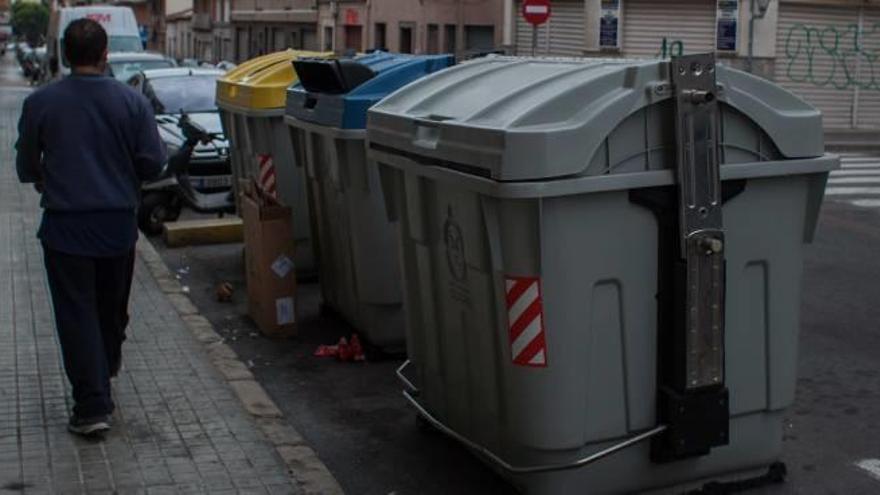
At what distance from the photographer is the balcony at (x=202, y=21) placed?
67.9 metres

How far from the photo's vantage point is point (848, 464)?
6.36 m

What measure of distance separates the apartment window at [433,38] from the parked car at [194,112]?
1943cm

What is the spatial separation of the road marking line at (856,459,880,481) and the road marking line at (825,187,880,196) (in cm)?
1139

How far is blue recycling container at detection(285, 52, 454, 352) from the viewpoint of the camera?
26.6 feet

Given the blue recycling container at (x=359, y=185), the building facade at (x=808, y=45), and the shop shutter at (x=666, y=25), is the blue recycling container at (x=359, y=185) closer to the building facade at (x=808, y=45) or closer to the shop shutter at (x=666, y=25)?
the building facade at (x=808, y=45)

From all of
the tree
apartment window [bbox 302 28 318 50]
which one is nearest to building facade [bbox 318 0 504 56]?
apartment window [bbox 302 28 318 50]

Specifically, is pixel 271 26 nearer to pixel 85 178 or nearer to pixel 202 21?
pixel 202 21

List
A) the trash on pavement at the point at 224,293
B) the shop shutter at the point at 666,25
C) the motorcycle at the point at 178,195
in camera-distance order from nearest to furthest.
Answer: the trash on pavement at the point at 224,293
the motorcycle at the point at 178,195
the shop shutter at the point at 666,25

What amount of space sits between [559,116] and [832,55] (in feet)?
81.1

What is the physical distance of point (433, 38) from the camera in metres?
38.3

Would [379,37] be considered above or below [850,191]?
above

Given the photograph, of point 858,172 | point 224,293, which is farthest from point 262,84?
point 858,172

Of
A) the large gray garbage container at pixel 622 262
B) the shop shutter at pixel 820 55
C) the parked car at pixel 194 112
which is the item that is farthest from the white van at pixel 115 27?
the large gray garbage container at pixel 622 262

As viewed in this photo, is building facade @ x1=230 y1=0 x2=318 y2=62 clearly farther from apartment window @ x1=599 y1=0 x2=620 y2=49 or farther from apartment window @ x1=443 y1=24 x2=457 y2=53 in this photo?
apartment window @ x1=599 y1=0 x2=620 y2=49
